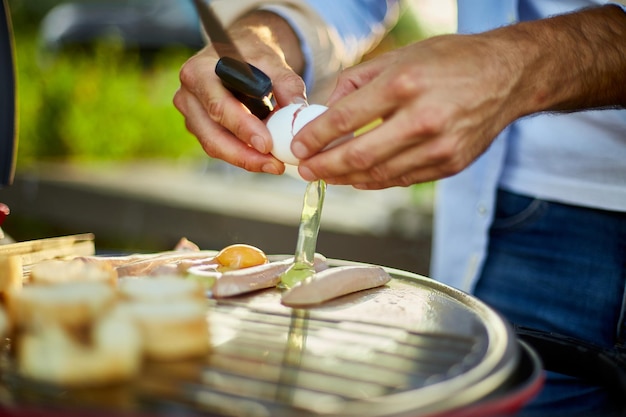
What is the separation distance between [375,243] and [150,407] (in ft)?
14.8

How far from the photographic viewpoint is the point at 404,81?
133 centimetres

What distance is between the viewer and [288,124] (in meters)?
1.61

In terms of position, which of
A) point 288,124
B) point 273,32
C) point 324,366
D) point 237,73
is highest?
point 273,32

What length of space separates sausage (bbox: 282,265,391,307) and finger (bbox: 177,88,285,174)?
28 cm

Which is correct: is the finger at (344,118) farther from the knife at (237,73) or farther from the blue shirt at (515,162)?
the blue shirt at (515,162)

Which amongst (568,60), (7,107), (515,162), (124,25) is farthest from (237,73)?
(124,25)

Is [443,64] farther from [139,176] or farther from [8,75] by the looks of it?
[139,176]

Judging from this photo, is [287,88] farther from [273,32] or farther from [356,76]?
[273,32]

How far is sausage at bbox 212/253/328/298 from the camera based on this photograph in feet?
5.00

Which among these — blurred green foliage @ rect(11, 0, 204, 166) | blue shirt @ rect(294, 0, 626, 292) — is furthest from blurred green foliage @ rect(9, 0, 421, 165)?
blue shirt @ rect(294, 0, 626, 292)

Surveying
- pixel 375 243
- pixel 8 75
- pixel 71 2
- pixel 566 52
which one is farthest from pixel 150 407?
pixel 71 2

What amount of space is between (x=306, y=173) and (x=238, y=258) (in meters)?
0.31

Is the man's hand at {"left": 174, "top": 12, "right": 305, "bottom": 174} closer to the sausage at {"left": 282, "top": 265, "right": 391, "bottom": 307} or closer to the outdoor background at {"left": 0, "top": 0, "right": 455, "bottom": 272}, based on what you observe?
the sausage at {"left": 282, "top": 265, "right": 391, "bottom": 307}

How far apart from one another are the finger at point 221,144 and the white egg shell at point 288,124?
5 centimetres
